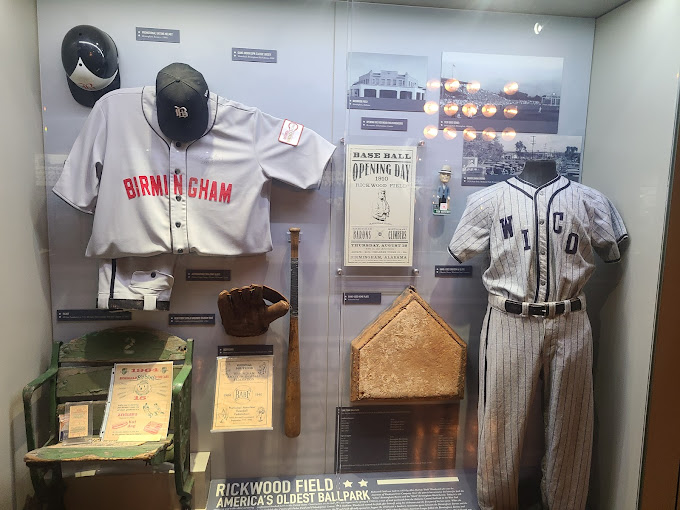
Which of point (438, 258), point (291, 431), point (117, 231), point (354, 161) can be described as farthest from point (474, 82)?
point (291, 431)

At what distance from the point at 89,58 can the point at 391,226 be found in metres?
1.41

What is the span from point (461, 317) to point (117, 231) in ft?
5.19

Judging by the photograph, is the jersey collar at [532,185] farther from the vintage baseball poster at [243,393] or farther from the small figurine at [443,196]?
the vintage baseball poster at [243,393]

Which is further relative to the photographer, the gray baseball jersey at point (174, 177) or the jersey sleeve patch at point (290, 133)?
the jersey sleeve patch at point (290, 133)

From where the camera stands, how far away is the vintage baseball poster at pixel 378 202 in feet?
6.47

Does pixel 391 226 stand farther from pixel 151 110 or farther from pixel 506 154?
pixel 151 110

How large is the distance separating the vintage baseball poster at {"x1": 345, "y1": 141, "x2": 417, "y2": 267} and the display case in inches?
0.4

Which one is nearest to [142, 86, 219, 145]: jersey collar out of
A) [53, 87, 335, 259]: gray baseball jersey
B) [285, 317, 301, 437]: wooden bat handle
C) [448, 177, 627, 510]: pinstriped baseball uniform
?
[53, 87, 335, 259]: gray baseball jersey

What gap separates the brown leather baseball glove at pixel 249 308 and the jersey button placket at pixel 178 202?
0.27 metres

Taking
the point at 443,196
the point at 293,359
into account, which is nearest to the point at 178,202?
the point at 293,359

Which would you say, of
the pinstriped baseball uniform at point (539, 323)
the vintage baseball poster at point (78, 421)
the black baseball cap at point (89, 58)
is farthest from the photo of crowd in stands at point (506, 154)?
the vintage baseball poster at point (78, 421)

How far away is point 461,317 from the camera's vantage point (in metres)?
2.14

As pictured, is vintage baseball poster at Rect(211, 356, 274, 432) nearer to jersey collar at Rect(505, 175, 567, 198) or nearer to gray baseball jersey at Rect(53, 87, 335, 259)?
gray baseball jersey at Rect(53, 87, 335, 259)

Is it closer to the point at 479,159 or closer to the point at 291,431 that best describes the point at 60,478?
the point at 291,431
